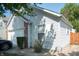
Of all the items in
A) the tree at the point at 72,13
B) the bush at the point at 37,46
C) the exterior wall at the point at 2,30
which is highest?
the tree at the point at 72,13

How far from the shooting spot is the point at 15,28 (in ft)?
13.9

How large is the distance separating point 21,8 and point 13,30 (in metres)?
0.50

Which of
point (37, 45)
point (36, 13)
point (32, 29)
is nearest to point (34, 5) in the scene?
point (36, 13)

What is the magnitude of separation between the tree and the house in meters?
0.08

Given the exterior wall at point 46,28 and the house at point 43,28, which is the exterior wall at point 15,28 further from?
the exterior wall at point 46,28

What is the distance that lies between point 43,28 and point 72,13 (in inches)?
26.0

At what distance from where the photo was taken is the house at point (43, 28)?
13.3ft

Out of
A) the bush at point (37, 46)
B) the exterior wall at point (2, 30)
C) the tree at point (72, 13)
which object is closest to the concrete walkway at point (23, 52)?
the bush at point (37, 46)

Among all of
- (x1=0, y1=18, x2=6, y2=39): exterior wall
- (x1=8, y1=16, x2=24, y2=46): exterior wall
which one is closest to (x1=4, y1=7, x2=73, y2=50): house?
(x1=8, y1=16, x2=24, y2=46): exterior wall

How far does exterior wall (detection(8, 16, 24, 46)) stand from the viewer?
4164mm

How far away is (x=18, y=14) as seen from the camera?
4.22 metres

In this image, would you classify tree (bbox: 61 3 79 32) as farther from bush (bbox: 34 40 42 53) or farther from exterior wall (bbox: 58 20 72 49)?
bush (bbox: 34 40 42 53)

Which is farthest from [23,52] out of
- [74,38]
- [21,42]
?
[74,38]

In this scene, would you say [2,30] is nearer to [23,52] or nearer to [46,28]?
[23,52]
